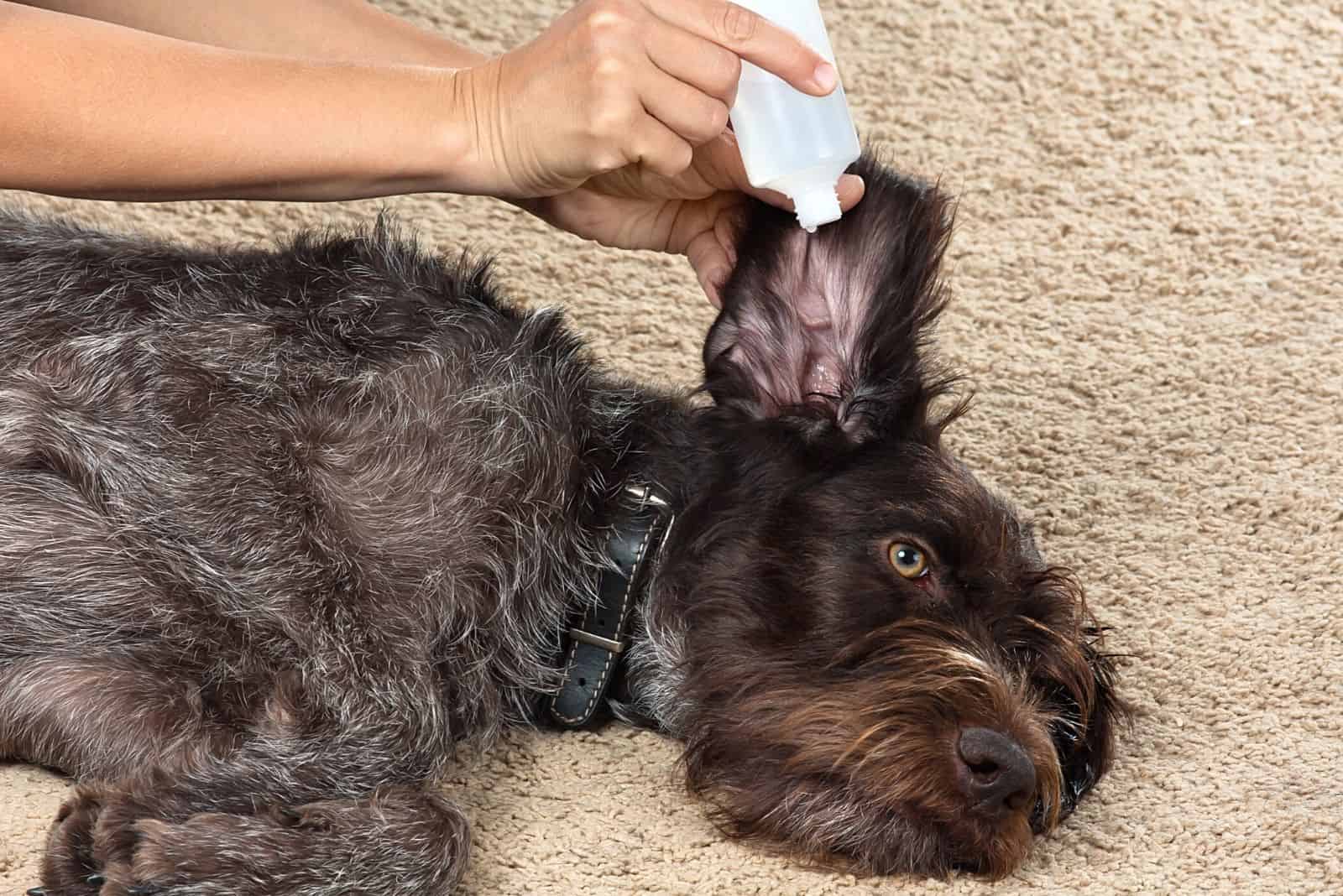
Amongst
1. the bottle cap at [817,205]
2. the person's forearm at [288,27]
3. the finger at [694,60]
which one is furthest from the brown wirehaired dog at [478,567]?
the person's forearm at [288,27]

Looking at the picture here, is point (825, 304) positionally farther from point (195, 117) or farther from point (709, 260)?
point (195, 117)

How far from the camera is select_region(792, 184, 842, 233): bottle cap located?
2.76 metres

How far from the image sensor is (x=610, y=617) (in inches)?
123

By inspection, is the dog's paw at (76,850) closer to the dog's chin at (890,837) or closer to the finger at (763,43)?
the dog's chin at (890,837)

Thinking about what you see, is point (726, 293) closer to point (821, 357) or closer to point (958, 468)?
point (821, 357)

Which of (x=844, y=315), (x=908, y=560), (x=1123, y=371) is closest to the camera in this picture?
(x=908, y=560)

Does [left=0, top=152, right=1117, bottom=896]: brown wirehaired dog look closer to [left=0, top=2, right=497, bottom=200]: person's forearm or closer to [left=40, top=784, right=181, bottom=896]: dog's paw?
[left=40, top=784, right=181, bottom=896]: dog's paw

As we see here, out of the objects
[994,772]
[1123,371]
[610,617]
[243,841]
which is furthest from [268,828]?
[1123,371]

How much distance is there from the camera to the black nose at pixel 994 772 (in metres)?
2.65

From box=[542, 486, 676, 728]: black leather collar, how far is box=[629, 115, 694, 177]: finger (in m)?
0.70

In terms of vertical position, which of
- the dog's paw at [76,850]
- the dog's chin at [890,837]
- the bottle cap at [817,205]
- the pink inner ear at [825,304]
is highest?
the bottle cap at [817,205]

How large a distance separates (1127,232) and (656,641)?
269 centimetres

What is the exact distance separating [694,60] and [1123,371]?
2294 millimetres

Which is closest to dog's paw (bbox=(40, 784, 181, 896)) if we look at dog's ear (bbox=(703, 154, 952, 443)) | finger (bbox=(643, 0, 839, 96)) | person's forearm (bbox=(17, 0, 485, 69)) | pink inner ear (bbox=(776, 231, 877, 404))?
dog's ear (bbox=(703, 154, 952, 443))
